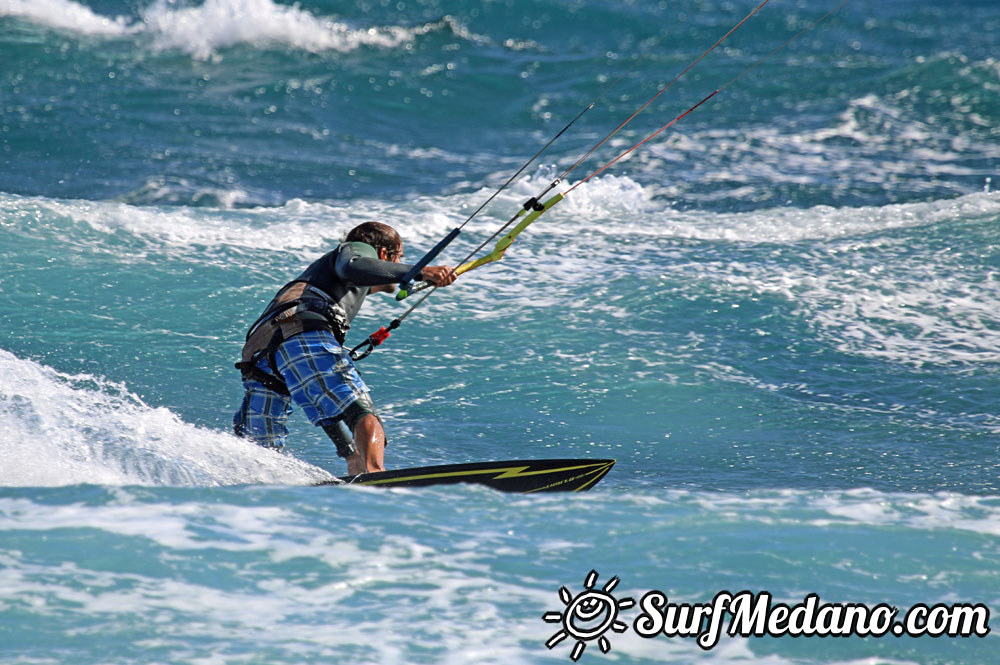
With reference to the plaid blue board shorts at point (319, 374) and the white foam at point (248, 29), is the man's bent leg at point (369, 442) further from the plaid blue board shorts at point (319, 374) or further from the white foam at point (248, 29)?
the white foam at point (248, 29)

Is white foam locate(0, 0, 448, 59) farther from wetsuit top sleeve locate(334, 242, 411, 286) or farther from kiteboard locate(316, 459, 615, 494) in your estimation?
kiteboard locate(316, 459, 615, 494)

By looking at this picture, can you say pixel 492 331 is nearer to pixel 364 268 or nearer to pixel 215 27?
pixel 364 268

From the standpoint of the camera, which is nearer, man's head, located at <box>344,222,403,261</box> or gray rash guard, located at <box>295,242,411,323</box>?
gray rash guard, located at <box>295,242,411,323</box>

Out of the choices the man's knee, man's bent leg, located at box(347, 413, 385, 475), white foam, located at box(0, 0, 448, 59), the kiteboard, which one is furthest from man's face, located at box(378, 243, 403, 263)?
white foam, located at box(0, 0, 448, 59)

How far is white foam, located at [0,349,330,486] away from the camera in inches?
204

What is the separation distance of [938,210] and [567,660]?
30.2 ft

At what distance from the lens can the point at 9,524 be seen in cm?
426

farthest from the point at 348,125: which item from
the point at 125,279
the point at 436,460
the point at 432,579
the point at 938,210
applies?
the point at 432,579

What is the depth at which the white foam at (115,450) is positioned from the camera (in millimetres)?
5180

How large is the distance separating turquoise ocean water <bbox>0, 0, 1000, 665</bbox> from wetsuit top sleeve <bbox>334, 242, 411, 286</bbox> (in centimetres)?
103

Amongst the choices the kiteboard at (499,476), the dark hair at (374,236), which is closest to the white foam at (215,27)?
the dark hair at (374,236)

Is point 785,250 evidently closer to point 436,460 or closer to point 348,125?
point 436,460

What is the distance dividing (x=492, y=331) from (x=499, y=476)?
3425 millimetres

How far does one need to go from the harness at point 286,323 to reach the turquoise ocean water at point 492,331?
42cm
